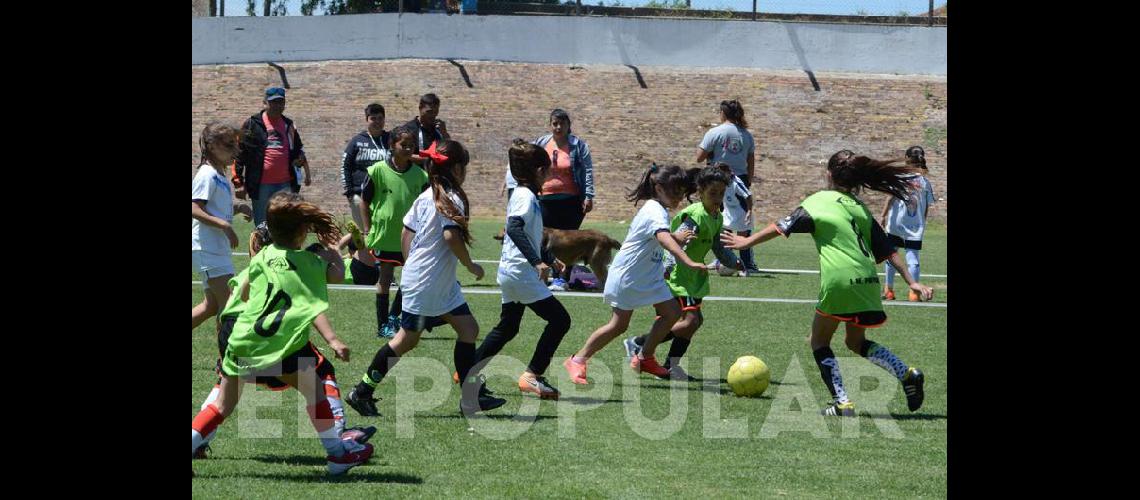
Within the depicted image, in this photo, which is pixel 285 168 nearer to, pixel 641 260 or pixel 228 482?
pixel 641 260

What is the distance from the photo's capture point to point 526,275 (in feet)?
26.8

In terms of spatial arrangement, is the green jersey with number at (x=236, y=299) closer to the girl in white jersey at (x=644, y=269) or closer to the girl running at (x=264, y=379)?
the girl running at (x=264, y=379)

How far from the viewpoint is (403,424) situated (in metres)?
7.31

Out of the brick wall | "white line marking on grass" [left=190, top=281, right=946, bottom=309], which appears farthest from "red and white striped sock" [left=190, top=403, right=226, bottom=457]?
the brick wall

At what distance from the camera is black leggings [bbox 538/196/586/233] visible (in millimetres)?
14602

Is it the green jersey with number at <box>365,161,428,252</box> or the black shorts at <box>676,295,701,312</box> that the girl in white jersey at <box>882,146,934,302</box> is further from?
the green jersey with number at <box>365,161,428,252</box>

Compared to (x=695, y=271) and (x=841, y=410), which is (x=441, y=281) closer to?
(x=695, y=271)

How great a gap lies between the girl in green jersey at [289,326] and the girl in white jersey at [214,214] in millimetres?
2129

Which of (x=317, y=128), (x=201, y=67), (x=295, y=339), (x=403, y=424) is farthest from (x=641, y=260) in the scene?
(x=201, y=67)

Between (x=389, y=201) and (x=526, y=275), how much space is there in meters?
3.05

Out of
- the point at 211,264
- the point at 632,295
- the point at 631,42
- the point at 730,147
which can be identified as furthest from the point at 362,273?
the point at 631,42

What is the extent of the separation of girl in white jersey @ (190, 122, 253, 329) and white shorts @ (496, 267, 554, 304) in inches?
66.4

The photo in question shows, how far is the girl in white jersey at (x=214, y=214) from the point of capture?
823 cm
